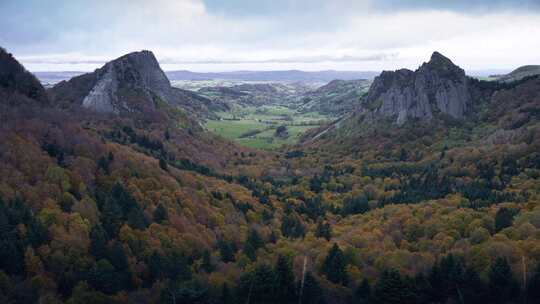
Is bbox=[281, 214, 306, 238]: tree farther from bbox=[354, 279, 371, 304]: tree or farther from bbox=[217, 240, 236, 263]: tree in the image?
bbox=[354, 279, 371, 304]: tree

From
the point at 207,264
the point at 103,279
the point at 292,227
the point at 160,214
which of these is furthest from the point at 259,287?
the point at 292,227

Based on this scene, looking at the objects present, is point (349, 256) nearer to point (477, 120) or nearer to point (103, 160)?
point (103, 160)

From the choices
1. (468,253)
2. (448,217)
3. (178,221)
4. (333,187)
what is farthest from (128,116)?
(468,253)

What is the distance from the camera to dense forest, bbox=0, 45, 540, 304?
2016 inches

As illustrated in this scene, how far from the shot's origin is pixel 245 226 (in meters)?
89.2

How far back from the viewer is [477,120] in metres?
197

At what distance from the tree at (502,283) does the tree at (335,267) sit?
16376 mm

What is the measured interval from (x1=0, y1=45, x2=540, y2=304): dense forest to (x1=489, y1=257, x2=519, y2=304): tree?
138 millimetres

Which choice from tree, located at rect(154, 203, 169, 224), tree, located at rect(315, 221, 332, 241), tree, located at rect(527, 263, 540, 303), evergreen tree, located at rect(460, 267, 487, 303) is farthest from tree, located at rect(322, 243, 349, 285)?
tree, located at rect(154, 203, 169, 224)

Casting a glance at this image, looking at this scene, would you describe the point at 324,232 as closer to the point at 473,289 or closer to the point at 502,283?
the point at 473,289

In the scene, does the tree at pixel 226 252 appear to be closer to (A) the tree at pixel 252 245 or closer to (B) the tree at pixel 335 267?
(A) the tree at pixel 252 245

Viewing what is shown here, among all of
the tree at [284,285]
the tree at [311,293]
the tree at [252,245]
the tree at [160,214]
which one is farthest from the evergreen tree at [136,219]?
the tree at [311,293]

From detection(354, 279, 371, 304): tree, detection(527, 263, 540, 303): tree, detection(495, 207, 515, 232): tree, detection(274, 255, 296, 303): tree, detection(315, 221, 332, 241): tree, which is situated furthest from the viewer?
detection(315, 221, 332, 241): tree

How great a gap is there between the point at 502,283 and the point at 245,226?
4724 cm
